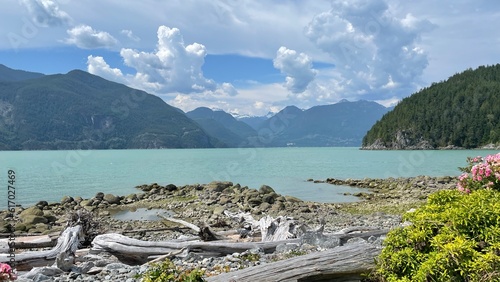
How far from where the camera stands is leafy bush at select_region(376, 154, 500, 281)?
17.4ft

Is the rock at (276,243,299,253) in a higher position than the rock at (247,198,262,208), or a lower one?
higher

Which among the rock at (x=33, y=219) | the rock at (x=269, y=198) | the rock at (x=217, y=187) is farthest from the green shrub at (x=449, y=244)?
the rock at (x=217, y=187)

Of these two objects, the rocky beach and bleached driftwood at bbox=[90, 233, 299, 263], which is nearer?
the rocky beach

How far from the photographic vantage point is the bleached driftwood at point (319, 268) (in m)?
6.98

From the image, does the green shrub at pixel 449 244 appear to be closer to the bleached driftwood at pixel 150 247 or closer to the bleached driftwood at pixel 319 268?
the bleached driftwood at pixel 319 268

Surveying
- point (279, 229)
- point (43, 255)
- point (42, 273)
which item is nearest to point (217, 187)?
point (279, 229)

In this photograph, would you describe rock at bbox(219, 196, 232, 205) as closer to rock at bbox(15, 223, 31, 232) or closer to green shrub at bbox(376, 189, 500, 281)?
rock at bbox(15, 223, 31, 232)

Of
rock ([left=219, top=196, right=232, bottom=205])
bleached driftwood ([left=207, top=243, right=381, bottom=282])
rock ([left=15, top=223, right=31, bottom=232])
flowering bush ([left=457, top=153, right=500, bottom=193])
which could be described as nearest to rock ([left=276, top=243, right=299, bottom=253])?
bleached driftwood ([left=207, top=243, right=381, bottom=282])

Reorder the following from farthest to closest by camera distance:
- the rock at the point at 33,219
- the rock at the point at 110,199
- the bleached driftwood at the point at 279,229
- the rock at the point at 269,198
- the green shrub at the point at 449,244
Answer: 1. the rock at the point at 110,199
2. the rock at the point at 269,198
3. the rock at the point at 33,219
4. the bleached driftwood at the point at 279,229
5. the green shrub at the point at 449,244

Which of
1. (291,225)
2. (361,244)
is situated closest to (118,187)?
(291,225)

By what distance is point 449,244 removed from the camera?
539cm

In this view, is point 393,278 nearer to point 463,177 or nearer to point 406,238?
point 406,238

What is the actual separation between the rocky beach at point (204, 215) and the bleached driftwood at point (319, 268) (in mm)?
1663

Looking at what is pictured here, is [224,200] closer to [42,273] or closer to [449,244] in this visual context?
[42,273]
